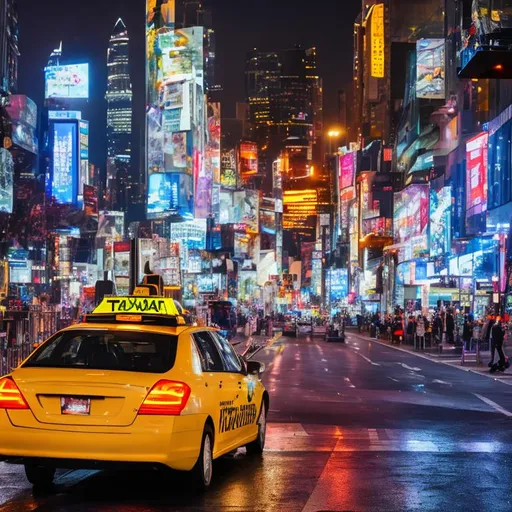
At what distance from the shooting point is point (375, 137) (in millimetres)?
197750

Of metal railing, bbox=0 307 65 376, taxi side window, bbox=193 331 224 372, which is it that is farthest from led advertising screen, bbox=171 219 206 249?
taxi side window, bbox=193 331 224 372

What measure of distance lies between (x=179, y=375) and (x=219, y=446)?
1.24 m

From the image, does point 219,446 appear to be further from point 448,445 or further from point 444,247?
point 444,247

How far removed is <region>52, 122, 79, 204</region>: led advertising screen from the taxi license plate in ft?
439

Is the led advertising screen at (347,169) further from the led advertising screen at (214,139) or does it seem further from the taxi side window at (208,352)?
the taxi side window at (208,352)

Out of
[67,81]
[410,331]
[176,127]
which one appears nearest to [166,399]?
[410,331]

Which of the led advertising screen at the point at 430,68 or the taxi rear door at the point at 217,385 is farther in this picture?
the led advertising screen at the point at 430,68

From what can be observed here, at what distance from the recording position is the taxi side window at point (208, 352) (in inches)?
409

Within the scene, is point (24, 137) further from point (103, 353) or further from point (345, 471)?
point (103, 353)

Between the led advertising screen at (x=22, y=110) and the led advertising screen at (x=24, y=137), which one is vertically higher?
the led advertising screen at (x=22, y=110)

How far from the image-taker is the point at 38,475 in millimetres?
9898

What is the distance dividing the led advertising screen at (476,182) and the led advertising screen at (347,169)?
112m

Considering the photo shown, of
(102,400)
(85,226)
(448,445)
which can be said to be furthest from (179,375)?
(85,226)

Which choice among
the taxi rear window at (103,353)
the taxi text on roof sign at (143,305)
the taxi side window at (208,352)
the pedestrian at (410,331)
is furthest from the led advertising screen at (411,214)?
the taxi rear window at (103,353)
